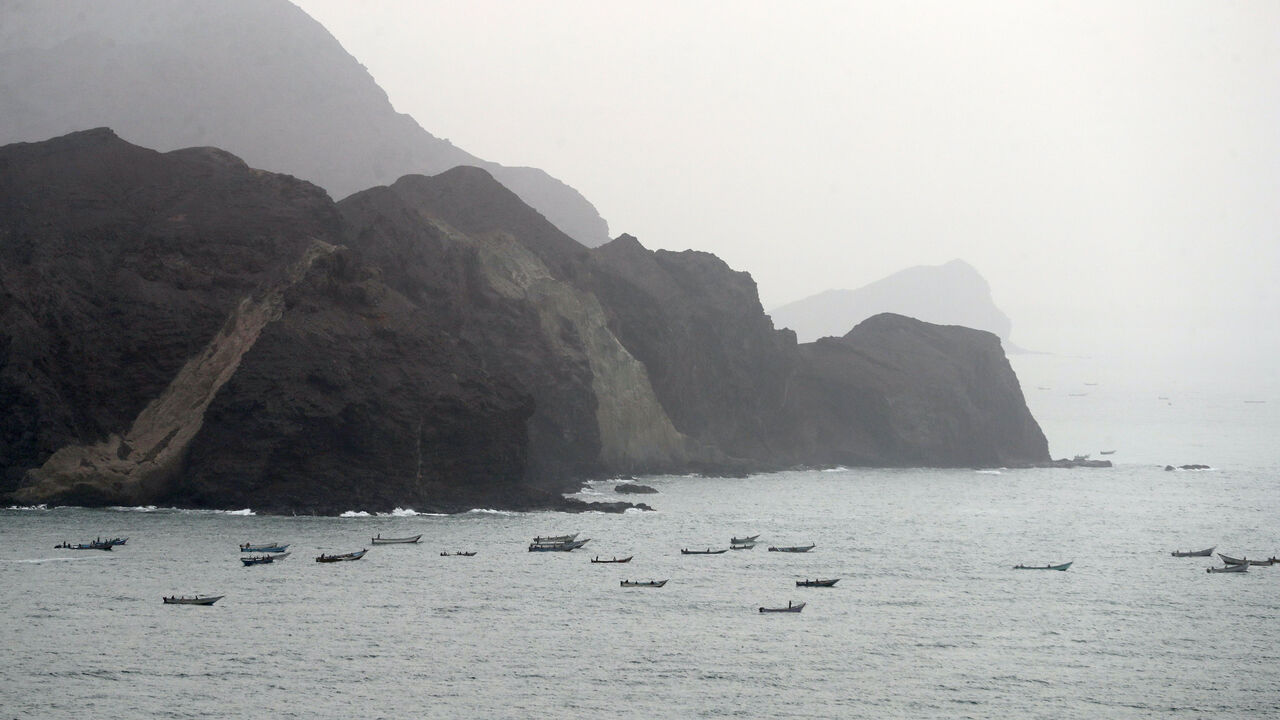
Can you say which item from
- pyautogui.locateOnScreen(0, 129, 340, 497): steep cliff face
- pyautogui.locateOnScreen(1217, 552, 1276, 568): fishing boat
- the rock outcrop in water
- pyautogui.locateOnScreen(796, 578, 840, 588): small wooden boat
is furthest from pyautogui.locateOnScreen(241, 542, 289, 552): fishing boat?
pyautogui.locateOnScreen(1217, 552, 1276, 568): fishing boat

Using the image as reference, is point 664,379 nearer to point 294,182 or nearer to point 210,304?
point 294,182

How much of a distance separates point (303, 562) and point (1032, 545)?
58.2 meters

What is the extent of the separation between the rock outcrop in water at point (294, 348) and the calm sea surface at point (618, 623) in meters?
4.90

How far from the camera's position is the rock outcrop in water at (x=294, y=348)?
104 metres

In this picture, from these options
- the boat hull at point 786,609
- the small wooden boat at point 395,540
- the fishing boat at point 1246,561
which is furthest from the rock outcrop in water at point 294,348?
the fishing boat at point 1246,561

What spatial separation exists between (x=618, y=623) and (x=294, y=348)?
4660 cm

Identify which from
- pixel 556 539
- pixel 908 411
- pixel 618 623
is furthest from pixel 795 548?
pixel 908 411

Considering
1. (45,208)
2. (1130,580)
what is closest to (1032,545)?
(1130,580)

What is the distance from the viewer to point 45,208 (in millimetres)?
121875

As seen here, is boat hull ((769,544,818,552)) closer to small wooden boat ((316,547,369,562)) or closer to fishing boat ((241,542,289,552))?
small wooden boat ((316,547,369,562))

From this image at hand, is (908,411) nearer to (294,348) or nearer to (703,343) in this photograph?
(703,343)

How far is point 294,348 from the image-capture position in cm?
10750

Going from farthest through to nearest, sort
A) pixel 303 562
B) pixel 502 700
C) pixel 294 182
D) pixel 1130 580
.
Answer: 1. pixel 294 182
2. pixel 1130 580
3. pixel 303 562
4. pixel 502 700

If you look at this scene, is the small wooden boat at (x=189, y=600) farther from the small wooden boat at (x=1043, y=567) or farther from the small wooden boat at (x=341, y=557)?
the small wooden boat at (x=1043, y=567)
